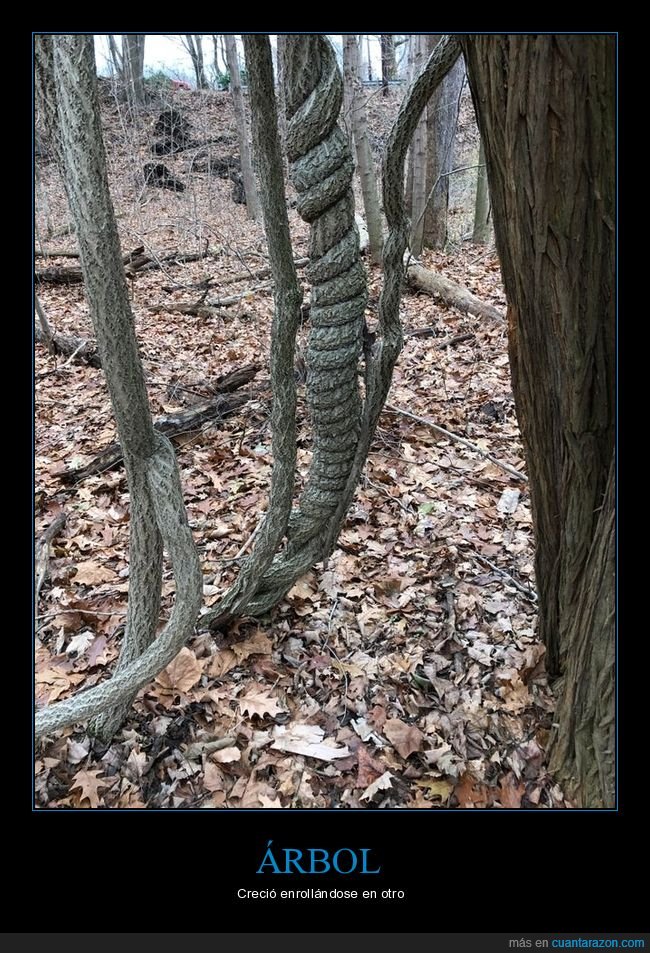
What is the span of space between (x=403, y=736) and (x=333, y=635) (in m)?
0.62

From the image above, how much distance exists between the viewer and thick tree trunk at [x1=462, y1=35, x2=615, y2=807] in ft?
5.25

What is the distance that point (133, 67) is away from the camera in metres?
15.7

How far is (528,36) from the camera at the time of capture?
158cm

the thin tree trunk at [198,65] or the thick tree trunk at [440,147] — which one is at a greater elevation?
the thin tree trunk at [198,65]

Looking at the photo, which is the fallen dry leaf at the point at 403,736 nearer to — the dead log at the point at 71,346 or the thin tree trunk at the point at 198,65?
the dead log at the point at 71,346

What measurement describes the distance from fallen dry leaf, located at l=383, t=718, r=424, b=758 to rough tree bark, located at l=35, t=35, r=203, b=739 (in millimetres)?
901

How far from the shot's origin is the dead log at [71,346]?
6.06 m

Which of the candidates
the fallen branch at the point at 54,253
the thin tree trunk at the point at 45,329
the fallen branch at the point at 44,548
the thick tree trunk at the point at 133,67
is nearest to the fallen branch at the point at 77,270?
the fallen branch at the point at 54,253

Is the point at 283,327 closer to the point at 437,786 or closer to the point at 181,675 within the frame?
the point at 181,675

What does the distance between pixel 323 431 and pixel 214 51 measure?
1926 centimetres

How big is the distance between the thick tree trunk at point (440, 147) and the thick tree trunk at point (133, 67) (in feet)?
21.4

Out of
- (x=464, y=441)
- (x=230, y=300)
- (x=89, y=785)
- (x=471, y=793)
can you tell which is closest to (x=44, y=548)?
(x=89, y=785)

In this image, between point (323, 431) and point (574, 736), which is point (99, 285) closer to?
point (323, 431)
